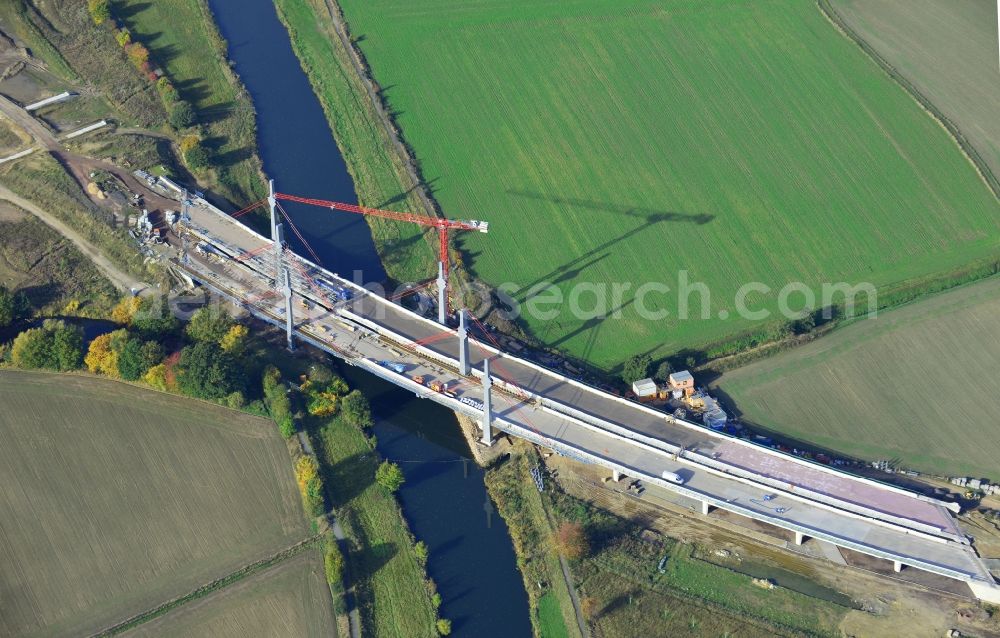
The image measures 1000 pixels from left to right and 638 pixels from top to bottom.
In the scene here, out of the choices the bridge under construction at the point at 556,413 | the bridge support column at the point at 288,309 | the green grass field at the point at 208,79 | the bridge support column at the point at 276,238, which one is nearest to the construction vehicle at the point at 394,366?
the bridge under construction at the point at 556,413

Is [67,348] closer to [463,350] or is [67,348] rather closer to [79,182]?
[79,182]

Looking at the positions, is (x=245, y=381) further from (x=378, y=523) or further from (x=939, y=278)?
(x=939, y=278)

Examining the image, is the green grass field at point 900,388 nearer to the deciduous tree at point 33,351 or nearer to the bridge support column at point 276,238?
the bridge support column at point 276,238

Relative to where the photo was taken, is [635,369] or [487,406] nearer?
[487,406]

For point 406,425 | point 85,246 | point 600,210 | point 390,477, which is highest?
point 85,246

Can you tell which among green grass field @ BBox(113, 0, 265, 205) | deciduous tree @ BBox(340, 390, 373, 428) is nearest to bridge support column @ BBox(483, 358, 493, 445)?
deciduous tree @ BBox(340, 390, 373, 428)

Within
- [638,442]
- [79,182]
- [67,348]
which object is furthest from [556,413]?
[79,182]
